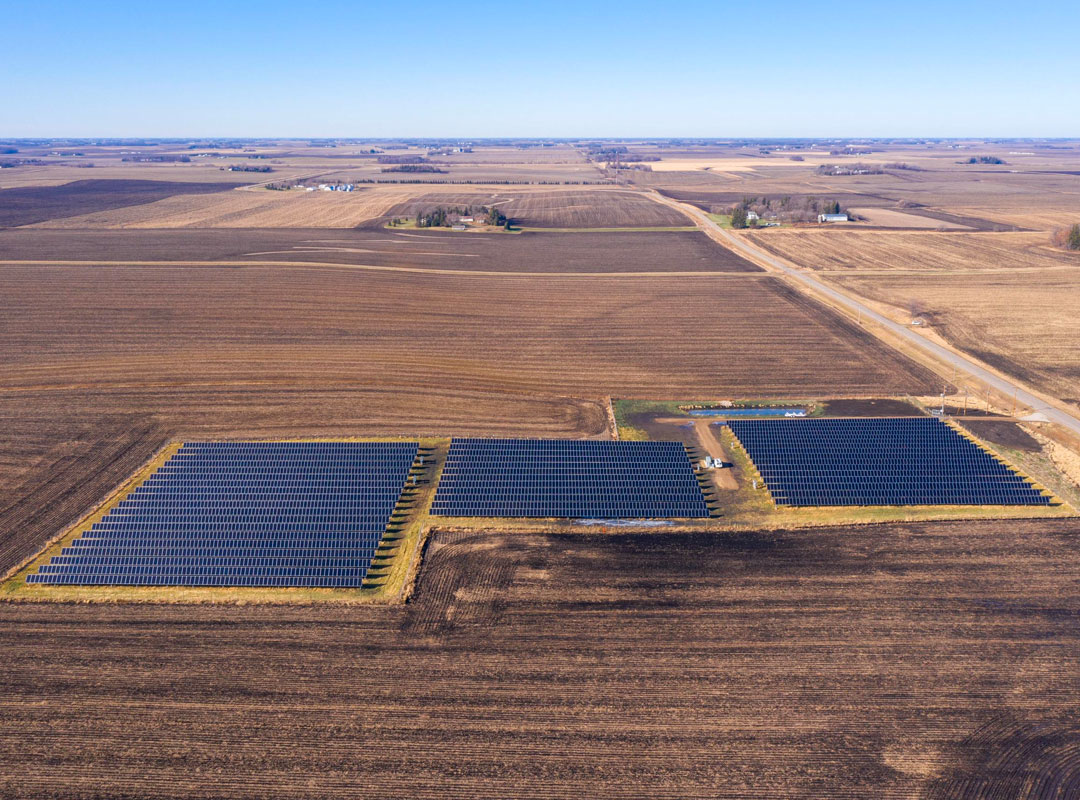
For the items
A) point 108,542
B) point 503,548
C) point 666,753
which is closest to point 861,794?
point 666,753

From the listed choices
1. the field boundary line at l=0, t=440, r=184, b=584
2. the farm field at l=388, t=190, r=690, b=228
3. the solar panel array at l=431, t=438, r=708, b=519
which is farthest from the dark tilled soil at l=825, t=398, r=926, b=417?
the farm field at l=388, t=190, r=690, b=228

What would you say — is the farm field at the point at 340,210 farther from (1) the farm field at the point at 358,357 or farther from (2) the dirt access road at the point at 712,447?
(2) the dirt access road at the point at 712,447

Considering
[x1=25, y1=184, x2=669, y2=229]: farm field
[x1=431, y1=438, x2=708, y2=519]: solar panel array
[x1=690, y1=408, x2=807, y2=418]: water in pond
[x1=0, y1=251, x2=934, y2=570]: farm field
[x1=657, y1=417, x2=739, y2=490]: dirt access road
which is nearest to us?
[x1=431, y1=438, x2=708, y2=519]: solar panel array

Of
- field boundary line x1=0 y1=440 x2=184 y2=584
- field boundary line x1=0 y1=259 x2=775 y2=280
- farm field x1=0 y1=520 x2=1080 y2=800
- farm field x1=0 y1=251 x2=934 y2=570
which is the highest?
field boundary line x1=0 y1=259 x2=775 y2=280

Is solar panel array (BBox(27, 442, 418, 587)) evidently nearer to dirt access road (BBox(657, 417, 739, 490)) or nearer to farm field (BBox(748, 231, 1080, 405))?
dirt access road (BBox(657, 417, 739, 490))

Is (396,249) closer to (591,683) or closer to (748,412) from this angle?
(748,412)

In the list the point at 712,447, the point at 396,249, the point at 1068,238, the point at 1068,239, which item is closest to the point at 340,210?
the point at 396,249

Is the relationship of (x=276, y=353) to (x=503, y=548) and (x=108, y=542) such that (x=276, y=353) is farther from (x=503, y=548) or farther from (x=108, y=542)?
(x=503, y=548)
